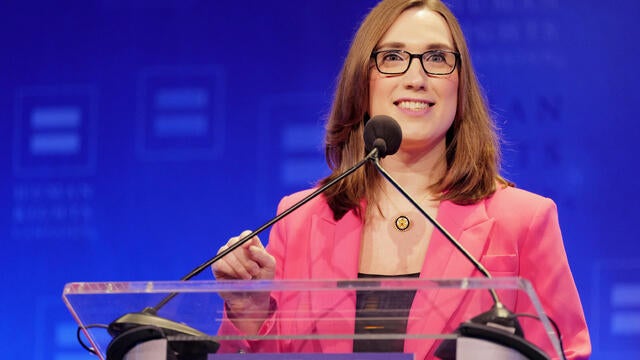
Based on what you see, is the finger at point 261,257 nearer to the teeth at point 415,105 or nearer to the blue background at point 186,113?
the teeth at point 415,105

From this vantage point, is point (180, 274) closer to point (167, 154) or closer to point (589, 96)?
point (167, 154)

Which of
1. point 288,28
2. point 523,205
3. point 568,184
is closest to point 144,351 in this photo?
point 523,205

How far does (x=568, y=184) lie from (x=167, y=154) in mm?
1299

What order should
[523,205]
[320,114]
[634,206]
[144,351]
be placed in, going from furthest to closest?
[320,114] → [634,206] → [523,205] → [144,351]

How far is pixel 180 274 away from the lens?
3.16 m

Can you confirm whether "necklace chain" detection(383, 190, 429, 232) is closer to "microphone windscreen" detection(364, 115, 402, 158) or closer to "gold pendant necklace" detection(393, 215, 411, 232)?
"gold pendant necklace" detection(393, 215, 411, 232)

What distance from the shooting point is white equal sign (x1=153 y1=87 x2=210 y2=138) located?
3.19m

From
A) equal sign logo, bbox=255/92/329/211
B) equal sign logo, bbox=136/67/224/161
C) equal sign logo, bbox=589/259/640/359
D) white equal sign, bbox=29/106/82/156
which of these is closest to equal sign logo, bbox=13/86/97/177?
white equal sign, bbox=29/106/82/156

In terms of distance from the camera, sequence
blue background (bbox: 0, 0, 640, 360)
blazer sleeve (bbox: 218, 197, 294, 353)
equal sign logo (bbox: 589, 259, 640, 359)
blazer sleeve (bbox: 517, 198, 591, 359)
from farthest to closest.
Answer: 1. blue background (bbox: 0, 0, 640, 360)
2. equal sign logo (bbox: 589, 259, 640, 359)
3. blazer sleeve (bbox: 517, 198, 591, 359)
4. blazer sleeve (bbox: 218, 197, 294, 353)

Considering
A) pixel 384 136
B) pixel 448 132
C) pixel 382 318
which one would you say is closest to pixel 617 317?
pixel 448 132

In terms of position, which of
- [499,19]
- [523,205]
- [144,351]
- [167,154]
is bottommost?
[144,351]

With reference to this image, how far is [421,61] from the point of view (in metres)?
1.96

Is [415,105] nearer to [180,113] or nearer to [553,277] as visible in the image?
[553,277]

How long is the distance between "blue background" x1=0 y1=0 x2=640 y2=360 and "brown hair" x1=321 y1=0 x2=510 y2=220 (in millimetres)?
871
